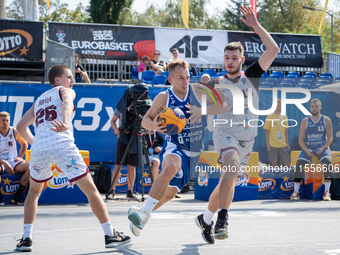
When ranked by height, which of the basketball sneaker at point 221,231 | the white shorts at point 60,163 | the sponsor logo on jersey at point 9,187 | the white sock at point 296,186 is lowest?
the white sock at point 296,186

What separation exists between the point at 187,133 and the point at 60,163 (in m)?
1.42

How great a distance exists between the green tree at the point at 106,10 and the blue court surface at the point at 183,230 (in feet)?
127

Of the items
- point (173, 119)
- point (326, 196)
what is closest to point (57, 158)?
point (173, 119)

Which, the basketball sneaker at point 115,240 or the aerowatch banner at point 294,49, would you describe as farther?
the aerowatch banner at point 294,49

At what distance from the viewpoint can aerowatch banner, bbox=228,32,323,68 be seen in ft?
57.2

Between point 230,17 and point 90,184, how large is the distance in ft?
172

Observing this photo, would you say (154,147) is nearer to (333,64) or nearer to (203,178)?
(203,178)

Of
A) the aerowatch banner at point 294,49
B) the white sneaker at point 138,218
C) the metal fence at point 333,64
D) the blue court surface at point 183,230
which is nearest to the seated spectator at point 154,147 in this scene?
the blue court surface at point 183,230

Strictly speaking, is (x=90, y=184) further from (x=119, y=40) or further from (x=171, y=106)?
(x=119, y=40)

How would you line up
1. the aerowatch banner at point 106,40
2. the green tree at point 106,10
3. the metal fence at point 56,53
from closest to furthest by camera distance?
the metal fence at point 56,53 < the aerowatch banner at point 106,40 < the green tree at point 106,10

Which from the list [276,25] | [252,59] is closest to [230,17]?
[276,25]

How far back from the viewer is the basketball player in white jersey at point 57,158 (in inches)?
180

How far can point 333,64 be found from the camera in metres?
18.2

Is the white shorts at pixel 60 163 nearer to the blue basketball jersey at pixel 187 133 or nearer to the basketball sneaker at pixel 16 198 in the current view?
the blue basketball jersey at pixel 187 133
